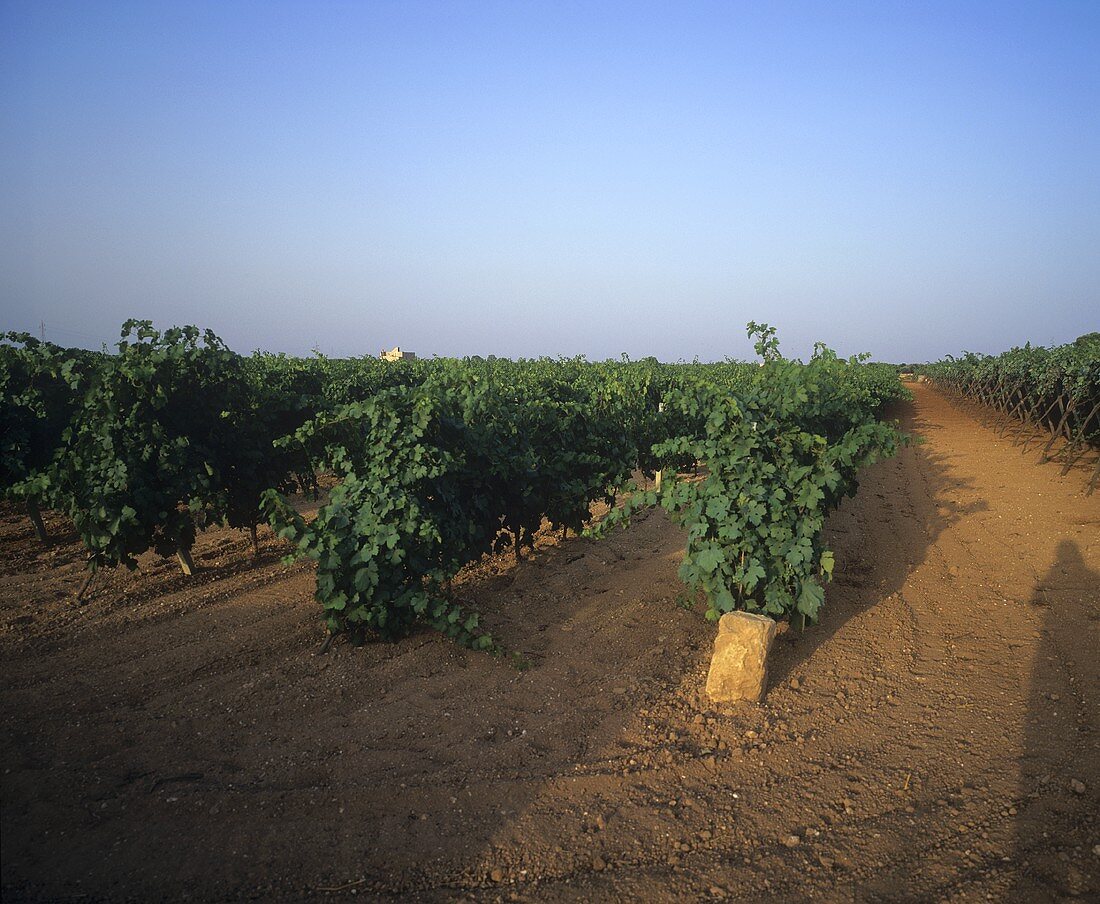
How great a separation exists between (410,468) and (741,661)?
9.36 ft

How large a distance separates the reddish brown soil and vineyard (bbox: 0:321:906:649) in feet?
1.92

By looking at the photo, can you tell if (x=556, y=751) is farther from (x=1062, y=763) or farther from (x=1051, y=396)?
(x=1051, y=396)

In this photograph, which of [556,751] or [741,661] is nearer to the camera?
[556,751]

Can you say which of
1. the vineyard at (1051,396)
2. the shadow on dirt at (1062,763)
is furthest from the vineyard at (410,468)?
the vineyard at (1051,396)

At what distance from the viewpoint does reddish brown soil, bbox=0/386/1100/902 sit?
9.86 feet

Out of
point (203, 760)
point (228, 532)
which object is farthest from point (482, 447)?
point (228, 532)

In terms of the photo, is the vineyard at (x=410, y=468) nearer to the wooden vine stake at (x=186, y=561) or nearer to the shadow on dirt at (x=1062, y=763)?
the wooden vine stake at (x=186, y=561)

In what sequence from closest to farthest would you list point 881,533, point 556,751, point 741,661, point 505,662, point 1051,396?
point 556,751 → point 741,661 → point 505,662 → point 881,533 → point 1051,396

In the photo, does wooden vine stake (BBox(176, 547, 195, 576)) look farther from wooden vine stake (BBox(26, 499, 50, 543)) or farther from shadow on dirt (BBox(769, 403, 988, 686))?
shadow on dirt (BBox(769, 403, 988, 686))

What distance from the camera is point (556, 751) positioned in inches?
157

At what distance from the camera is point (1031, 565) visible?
7215 mm

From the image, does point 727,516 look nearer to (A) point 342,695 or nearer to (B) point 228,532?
(A) point 342,695

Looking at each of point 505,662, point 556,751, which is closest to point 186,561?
point 505,662

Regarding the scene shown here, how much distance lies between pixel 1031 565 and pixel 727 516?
454cm
